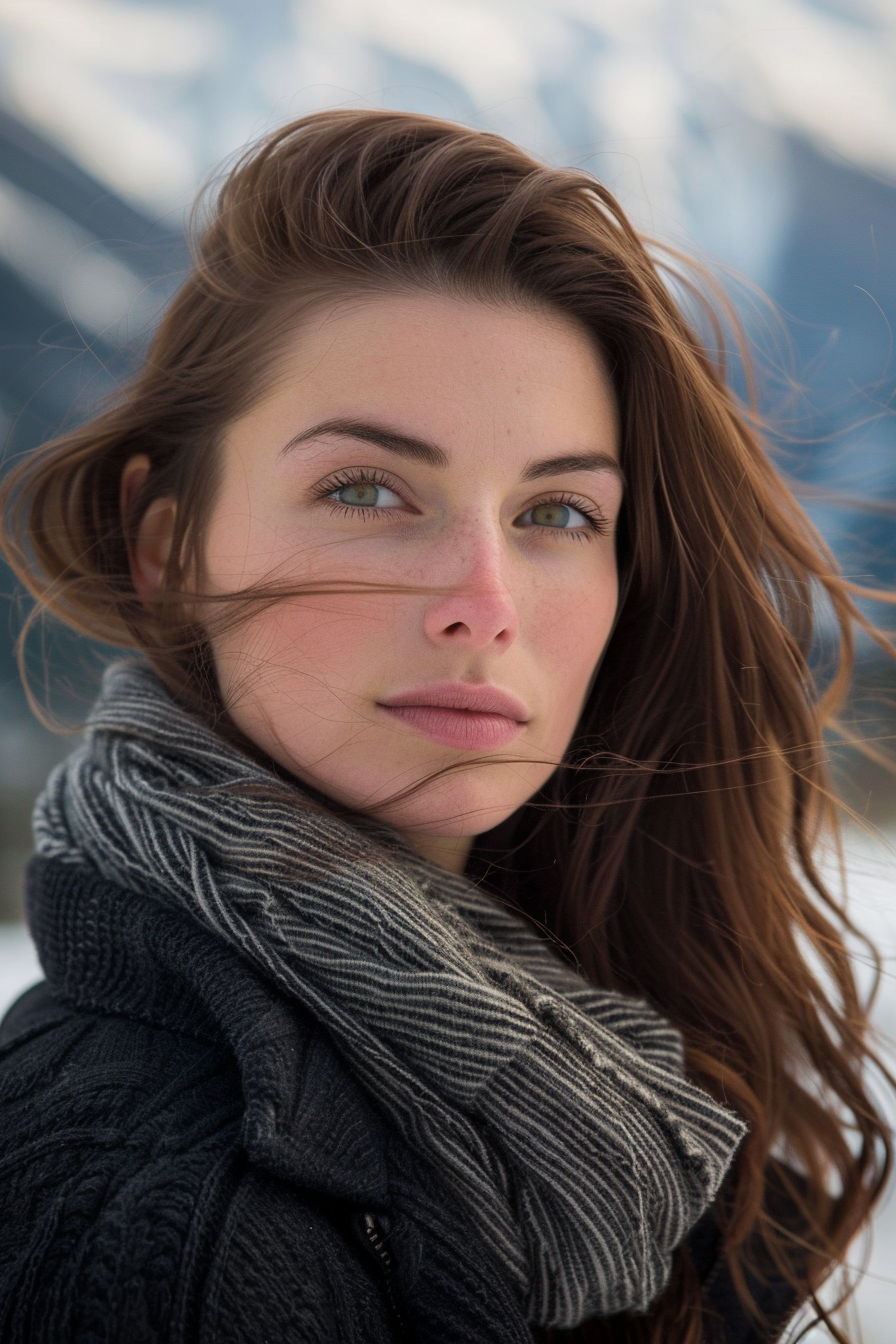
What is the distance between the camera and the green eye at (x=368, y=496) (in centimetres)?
98

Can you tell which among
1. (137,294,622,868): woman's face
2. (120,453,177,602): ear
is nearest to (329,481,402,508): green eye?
(137,294,622,868): woman's face

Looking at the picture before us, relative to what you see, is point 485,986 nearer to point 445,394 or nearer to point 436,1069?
point 436,1069

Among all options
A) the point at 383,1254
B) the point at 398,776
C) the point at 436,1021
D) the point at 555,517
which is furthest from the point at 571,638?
the point at 383,1254

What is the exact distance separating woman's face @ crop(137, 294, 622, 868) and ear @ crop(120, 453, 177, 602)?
11 centimetres

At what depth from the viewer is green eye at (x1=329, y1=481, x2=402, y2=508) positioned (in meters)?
0.98

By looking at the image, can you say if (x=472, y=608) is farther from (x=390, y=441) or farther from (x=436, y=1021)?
(x=436, y=1021)

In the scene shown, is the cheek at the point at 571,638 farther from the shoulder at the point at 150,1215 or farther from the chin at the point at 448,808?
the shoulder at the point at 150,1215

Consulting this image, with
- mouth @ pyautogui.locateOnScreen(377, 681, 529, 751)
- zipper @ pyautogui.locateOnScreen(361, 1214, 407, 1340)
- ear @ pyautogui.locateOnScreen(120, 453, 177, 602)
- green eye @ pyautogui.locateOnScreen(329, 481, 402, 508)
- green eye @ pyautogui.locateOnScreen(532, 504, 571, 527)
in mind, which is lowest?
zipper @ pyautogui.locateOnScreen(361, 1214, 407, 1340)

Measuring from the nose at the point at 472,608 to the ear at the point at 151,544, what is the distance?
35 centimetres

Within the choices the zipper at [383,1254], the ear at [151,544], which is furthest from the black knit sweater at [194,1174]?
the ear at [151,544]

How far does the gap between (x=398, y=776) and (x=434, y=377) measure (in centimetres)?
38

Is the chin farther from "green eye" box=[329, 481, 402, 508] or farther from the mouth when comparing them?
"green eye" box=[329, 481, 402, 508]

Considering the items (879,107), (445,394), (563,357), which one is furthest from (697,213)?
(445,394)

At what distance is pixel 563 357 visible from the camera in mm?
1049
